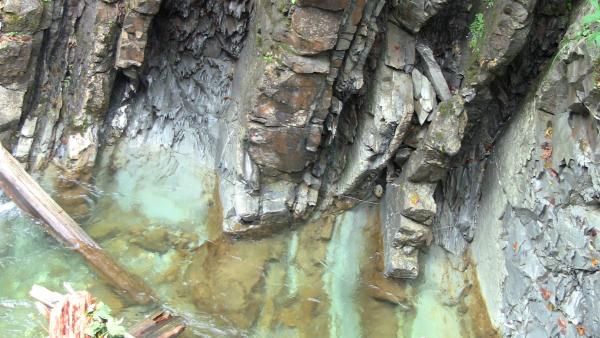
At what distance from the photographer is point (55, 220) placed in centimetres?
718

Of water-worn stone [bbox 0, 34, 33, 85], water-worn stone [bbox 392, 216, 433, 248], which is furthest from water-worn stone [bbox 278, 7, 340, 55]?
water-worn stone [bbox 0, 34, 33, 85]

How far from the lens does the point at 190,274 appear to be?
7.62 metres

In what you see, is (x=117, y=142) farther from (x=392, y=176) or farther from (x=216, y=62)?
(x=392, y=176)

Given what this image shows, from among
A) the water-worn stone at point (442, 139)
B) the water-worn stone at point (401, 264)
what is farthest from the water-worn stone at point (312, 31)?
the water-worn stone at point (401, 264)

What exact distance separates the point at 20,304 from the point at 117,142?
3353mm

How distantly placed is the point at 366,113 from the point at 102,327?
5.11 metres

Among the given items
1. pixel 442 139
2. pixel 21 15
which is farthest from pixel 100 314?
pixel 21 15

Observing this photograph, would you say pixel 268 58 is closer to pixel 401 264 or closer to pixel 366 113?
pixel 366 113

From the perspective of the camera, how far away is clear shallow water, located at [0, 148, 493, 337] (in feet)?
23.4

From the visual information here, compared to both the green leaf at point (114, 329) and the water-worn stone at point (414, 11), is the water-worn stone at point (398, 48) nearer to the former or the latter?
the water-worn stone at point (414, 11)

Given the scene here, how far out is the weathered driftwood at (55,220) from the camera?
23.4ft

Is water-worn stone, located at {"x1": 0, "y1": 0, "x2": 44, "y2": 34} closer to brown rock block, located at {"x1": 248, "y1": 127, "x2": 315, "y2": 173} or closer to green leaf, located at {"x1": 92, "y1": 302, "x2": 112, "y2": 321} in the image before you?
brown rock block, located at {"x1": 248, "y1": 127, "x2": 315, "y2": 173}

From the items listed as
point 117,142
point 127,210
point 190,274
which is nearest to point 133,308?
point 190,274

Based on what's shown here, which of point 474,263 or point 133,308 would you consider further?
point 474,263
